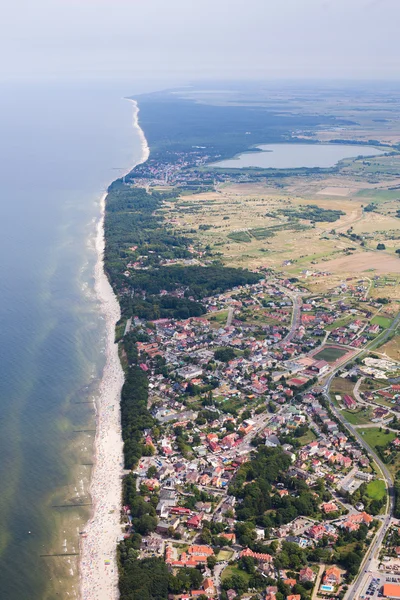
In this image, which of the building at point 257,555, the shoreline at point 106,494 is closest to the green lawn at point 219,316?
the shoreline at point 106,494

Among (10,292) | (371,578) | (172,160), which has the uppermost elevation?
(172,160)

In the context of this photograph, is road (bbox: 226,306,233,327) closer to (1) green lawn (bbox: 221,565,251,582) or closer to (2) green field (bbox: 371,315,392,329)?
(2) green field (bbox: 371,315,392,329)

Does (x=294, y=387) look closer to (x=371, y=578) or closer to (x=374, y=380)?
(x=374, y=380)

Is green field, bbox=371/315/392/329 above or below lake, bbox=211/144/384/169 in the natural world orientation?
below

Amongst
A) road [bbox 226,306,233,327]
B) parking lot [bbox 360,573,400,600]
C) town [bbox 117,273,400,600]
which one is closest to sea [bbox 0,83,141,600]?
town [bbox 117,273,400,600]

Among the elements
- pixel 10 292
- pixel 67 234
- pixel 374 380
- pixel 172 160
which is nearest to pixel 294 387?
pixel 374 380

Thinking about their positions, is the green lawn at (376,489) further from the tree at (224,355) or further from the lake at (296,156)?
the lake at (296,156)
